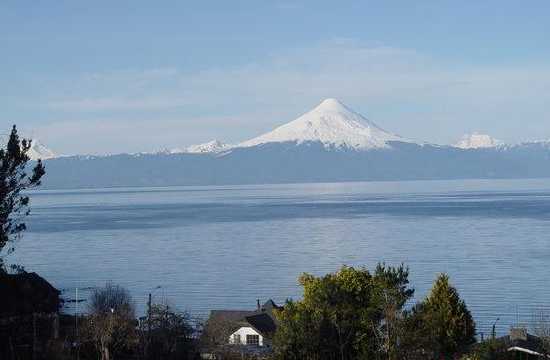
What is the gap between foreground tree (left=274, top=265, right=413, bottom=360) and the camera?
27484mm

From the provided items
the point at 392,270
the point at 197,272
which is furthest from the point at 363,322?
the point at 197,272

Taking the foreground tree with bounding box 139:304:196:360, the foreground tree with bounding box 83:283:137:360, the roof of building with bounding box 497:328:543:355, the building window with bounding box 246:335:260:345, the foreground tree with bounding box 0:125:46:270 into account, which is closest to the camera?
the foreground tree with bounding box 0:125:46:270

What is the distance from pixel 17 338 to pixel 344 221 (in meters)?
87.3

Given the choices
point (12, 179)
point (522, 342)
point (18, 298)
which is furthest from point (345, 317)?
point (12, 179)

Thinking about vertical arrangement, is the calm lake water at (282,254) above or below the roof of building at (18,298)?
above

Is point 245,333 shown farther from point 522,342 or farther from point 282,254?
point 282,254

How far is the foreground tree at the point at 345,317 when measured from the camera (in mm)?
27484

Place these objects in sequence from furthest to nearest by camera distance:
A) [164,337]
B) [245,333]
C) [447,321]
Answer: [245,333], [447,321], [164,337]

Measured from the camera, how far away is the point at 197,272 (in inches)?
2557

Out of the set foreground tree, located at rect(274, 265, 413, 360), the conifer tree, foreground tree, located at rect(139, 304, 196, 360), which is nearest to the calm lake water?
the conifer tree

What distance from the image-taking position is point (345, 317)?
28828mm

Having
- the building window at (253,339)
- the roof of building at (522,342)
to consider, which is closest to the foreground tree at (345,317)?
the roof of building at (522,342)

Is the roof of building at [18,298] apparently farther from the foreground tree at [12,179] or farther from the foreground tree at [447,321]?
the foreground tree at [447,321]

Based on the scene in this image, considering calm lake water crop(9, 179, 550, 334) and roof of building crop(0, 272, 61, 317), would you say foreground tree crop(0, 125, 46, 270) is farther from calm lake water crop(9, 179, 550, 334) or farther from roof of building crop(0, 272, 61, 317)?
calm lake water crop(9, 179, 550, 334)
